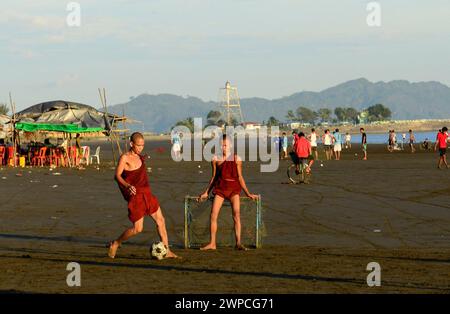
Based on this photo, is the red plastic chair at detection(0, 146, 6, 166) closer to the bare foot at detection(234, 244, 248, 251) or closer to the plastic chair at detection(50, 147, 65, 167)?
the plastic chair at detection(50, 147, 65, 167)

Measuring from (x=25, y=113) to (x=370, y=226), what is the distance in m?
28.1

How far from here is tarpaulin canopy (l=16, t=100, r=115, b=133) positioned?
136 feet

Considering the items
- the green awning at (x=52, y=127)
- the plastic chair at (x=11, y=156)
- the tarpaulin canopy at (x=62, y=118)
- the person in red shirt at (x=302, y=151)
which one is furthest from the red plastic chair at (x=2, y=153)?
the person in red shirt at (x=302, y=151)

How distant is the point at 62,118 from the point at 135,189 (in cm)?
2957

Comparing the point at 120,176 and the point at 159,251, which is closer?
the point at 159,251

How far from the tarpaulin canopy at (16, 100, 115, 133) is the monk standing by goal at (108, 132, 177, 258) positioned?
28967mm

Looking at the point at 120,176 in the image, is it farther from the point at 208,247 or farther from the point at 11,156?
the point at 11,156

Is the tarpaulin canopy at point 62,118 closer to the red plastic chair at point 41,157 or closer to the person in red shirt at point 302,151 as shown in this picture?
the red plastic chair at point 41,157

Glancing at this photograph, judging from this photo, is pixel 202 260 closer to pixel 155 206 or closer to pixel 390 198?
pixel 155 206

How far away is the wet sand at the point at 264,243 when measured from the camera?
34.7 feet

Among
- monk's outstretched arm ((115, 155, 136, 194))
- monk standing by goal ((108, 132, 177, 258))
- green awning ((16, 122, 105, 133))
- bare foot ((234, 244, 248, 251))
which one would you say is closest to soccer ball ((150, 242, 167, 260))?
monk standing by goal ((108, 132, 177, 258))

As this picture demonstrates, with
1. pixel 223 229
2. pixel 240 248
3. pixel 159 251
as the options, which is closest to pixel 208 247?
pixel 240 248

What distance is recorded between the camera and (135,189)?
41.4 ft
